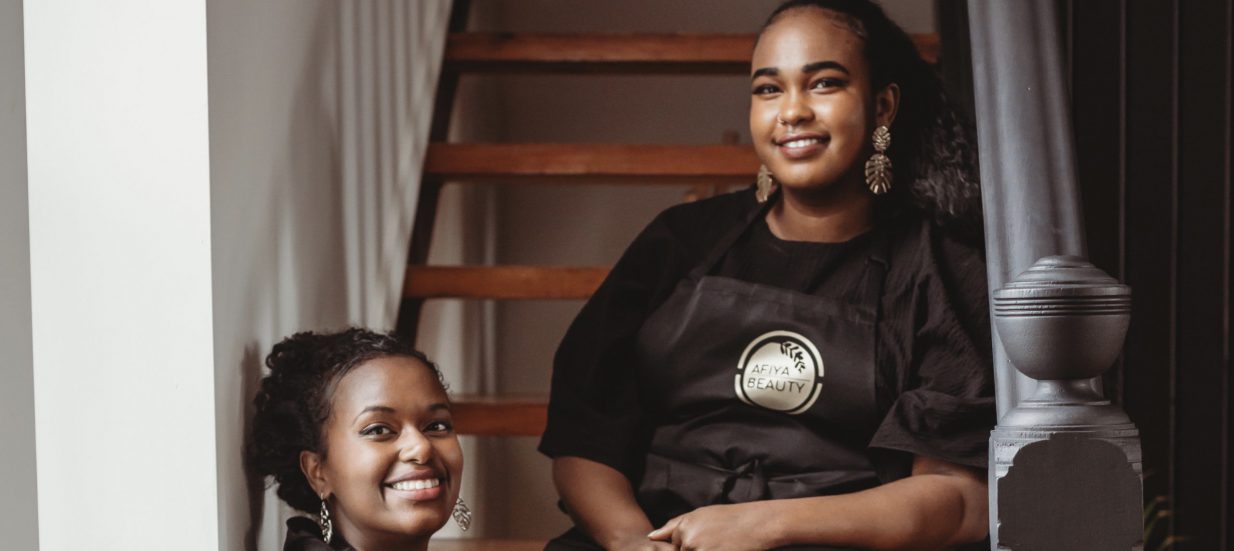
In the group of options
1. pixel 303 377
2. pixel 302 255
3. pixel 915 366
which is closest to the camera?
pixel 303 377

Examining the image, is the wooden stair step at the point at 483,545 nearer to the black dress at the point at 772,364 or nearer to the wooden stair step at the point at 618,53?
the black dress at the point at 772,364

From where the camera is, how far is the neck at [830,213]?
5.38 feet

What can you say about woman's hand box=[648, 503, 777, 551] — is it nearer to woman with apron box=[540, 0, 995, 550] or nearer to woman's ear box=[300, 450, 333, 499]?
woman with apron box=[540, 0, 995, 550]

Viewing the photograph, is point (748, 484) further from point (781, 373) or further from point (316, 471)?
point (316, 471)

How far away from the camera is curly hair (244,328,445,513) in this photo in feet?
4.61

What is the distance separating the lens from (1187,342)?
111 inches

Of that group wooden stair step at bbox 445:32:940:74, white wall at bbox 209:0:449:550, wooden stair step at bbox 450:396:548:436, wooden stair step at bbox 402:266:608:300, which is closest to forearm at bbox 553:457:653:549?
white wall at bbox 209:0:449:550

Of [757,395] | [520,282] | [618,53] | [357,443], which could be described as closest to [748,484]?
[757,395]

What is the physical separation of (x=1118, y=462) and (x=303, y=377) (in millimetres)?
873

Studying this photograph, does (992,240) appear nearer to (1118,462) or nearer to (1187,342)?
(1118,462)

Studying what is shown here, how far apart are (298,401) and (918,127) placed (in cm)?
84

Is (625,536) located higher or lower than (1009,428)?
lower

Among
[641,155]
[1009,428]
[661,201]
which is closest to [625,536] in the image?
[1009,428]

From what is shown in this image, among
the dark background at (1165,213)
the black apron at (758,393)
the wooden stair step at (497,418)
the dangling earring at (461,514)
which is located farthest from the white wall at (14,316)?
the dark background at (1165,213)
